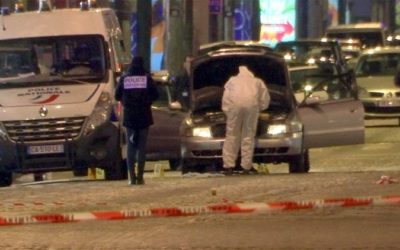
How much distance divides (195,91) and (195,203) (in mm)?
5804

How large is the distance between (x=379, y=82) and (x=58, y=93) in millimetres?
15726

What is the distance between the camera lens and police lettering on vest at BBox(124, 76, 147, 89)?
17.5m

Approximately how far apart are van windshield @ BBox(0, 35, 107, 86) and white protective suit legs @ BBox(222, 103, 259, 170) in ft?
6.84

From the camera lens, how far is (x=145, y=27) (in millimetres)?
30016

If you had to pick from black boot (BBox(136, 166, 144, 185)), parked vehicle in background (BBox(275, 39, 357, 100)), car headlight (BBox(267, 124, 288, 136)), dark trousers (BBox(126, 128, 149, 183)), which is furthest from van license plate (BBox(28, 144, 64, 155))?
parked vehicle in background (BBox(275, 39, 357, 100))

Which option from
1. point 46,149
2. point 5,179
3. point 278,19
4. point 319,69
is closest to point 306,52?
point 319,69

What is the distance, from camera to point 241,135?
61.3 ft

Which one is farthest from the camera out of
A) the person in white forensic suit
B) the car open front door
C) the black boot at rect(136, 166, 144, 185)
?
the car open front door

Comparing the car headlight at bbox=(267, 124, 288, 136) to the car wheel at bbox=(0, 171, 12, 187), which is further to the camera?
the car wheel at bbox=(0, 171, 12, 187)

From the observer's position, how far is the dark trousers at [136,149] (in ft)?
57.7

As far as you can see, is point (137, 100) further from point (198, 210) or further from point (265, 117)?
point (198, 210)

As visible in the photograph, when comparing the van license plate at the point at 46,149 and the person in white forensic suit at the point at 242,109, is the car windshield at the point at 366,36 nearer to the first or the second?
the person in white forensic suit at the point at 242,109

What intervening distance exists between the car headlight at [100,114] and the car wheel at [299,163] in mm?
3020

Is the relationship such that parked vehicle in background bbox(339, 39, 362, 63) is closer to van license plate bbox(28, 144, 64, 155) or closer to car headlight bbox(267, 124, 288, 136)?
car headlight bbox(267, 124, 288, 136)
